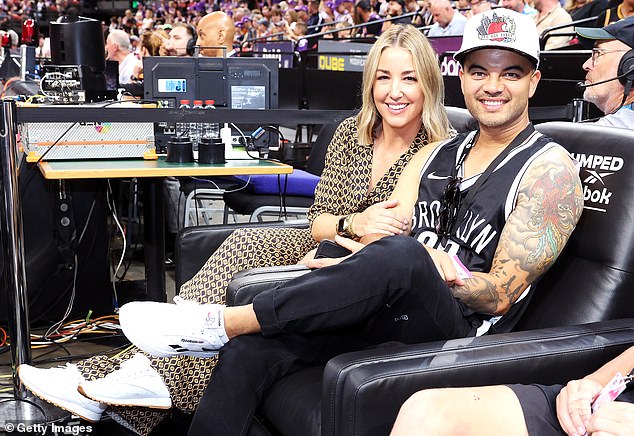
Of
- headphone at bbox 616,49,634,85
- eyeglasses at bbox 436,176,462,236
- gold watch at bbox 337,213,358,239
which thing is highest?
headphone at bbox 616,49,634,85

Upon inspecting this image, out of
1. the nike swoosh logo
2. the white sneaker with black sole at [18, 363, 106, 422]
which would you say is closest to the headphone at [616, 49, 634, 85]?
the nike swoosh logo

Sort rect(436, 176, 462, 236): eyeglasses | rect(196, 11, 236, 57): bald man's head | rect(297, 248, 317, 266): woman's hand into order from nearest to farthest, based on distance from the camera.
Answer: rect(436, 176, 462, 236): eyeglasses
rect(297, 248, 317, 266): woman's hand
rect(196, 11, 236, 57): bald man's head

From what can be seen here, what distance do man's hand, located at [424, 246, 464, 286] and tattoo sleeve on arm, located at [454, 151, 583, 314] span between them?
2cm

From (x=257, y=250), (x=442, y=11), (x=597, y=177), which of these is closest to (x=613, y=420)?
(x=597, y=177)

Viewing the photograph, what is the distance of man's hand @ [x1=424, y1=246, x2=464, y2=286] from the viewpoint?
2051 millimetres

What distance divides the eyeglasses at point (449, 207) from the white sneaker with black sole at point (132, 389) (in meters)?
0.98

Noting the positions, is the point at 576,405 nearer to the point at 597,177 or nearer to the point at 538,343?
the point at 538,343

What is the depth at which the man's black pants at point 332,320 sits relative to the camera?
1.92m

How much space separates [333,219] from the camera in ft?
8.87

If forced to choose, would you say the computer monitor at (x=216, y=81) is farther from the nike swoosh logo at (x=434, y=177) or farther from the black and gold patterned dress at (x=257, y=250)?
the nike swoosh logo at (x=434, y=177)

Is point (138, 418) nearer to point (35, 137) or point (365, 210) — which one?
point (365, 210)

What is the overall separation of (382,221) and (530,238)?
532 millimetres

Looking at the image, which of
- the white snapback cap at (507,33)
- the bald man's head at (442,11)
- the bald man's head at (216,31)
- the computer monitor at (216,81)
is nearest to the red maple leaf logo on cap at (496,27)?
the white snapback cap at (507,33)

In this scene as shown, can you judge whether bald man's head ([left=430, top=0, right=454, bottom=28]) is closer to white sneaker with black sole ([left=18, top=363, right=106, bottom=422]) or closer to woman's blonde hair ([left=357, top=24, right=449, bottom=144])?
woman's blonde hair ([left=357, top=24, right=449, bottom=144])
